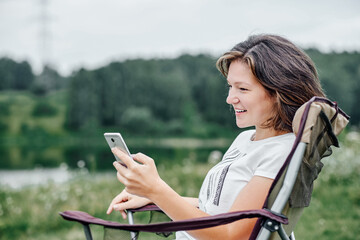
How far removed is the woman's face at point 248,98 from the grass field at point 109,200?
8.50 ft

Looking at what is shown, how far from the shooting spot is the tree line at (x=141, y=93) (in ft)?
156

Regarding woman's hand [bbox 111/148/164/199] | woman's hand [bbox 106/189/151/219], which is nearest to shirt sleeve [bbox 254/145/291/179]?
woman's hand [bbox 111/148/164/199]

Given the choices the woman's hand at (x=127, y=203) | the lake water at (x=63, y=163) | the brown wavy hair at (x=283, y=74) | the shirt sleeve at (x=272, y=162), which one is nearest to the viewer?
the shirt sleeve at (x=272, y=162)

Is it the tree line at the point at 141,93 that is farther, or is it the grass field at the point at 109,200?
the tree line at the point at 141,93

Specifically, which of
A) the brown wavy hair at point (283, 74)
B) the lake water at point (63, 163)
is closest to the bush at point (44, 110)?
the lake water at point (63, 163)

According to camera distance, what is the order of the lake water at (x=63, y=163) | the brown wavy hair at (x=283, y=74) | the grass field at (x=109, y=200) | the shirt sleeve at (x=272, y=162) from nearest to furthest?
the shirt sleeve at (x=272, y=162), the brown wavy hair at (x=283, y=74), the grass field at (x=109, y=200), the lake water at (x=63, y=163)

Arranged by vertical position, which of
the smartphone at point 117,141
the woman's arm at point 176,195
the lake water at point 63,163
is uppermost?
the smartphone at point 117,141

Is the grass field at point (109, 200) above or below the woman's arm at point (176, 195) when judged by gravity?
below

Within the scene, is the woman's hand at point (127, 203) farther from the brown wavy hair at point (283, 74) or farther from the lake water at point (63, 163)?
the lake water at point (63, 163)

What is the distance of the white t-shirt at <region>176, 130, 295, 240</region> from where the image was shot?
4.78ft

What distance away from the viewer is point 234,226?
1.42m

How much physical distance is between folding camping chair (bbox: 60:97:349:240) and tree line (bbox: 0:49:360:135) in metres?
41.2

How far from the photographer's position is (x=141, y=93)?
170 feet

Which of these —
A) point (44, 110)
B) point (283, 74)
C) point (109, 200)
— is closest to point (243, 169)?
point (283, 74)
